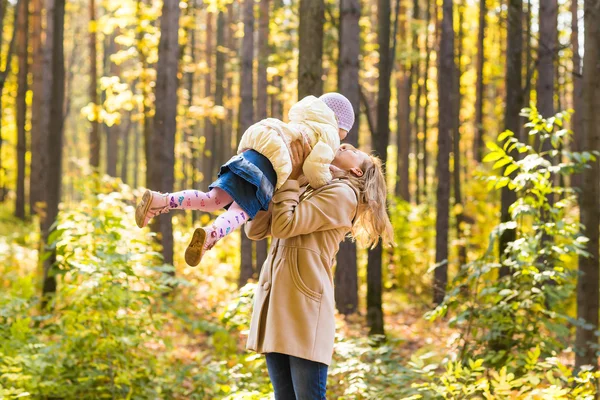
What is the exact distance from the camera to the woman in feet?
10.4

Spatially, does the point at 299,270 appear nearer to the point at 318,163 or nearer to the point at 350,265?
the point at 318,163

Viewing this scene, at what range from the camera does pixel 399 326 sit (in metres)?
11.4

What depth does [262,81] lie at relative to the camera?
13.9m

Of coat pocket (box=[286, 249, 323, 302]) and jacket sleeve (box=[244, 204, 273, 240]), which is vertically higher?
jacket sleeve (box=[244, 204, 273, 240])

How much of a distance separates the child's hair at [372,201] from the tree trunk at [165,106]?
7789 mm

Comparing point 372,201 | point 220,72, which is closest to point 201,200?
point 372,201

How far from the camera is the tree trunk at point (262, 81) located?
12883 mm

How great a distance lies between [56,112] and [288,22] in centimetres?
1024

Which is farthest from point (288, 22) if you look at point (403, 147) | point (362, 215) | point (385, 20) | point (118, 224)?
point (362, 215)

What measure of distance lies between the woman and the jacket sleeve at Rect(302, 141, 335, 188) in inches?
2.3

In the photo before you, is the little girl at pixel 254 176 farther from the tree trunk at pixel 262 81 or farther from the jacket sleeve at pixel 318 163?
the tree trunk at pixel 262 81

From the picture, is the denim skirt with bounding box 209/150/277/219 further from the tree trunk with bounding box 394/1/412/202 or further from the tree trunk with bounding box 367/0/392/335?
the tree trunk with bounding box 394/1/412/202

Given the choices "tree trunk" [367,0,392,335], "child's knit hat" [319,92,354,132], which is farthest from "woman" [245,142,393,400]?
"tree trunk" [367,0,392,335]

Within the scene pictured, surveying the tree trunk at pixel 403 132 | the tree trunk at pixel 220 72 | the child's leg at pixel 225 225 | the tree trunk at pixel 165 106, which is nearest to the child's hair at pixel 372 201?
the child's leg at pixel 225 225
